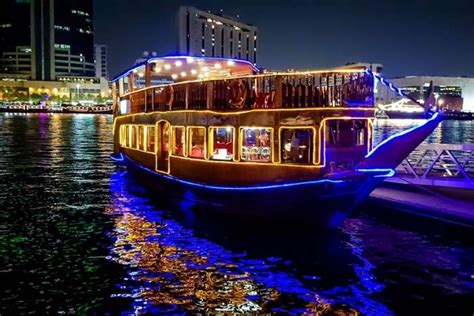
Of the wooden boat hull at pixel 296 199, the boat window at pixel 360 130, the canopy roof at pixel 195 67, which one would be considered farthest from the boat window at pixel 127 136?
the boat window at pixel 360 130

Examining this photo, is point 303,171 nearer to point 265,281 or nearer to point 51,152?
point 265,281

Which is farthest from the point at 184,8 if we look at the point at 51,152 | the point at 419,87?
the point at 51,152

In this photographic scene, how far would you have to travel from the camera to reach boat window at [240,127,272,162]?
17.8 m

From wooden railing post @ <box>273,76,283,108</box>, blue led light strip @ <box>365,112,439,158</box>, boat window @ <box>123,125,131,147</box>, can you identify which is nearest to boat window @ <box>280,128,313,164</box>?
wooden railing post @ <box>273,76,283,108</box>

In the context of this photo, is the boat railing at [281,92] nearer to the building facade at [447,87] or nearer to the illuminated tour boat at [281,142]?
the illuminated tour boat at [281,142]

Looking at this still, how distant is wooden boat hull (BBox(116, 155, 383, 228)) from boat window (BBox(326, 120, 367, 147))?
4.67 feet

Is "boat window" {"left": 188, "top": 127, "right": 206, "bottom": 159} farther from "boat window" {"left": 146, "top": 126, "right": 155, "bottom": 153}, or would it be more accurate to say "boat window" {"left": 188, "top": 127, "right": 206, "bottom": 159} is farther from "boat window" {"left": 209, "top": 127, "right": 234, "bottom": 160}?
"boat window" {"left": 146, "top": 126, "right": 155, "bottom": 153}

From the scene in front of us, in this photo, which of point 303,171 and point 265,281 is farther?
point 303,171

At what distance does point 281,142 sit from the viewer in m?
16.9

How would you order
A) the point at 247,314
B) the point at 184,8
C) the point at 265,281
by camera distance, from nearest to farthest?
the point at 247,314, the point at 265,281, the point at 184,8

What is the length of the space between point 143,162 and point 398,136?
44.2ft

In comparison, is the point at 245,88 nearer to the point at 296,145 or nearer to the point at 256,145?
the point at 256,145

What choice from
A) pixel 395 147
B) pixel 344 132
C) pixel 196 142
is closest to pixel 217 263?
pixel 344 132

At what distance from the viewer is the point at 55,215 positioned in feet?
66.7
